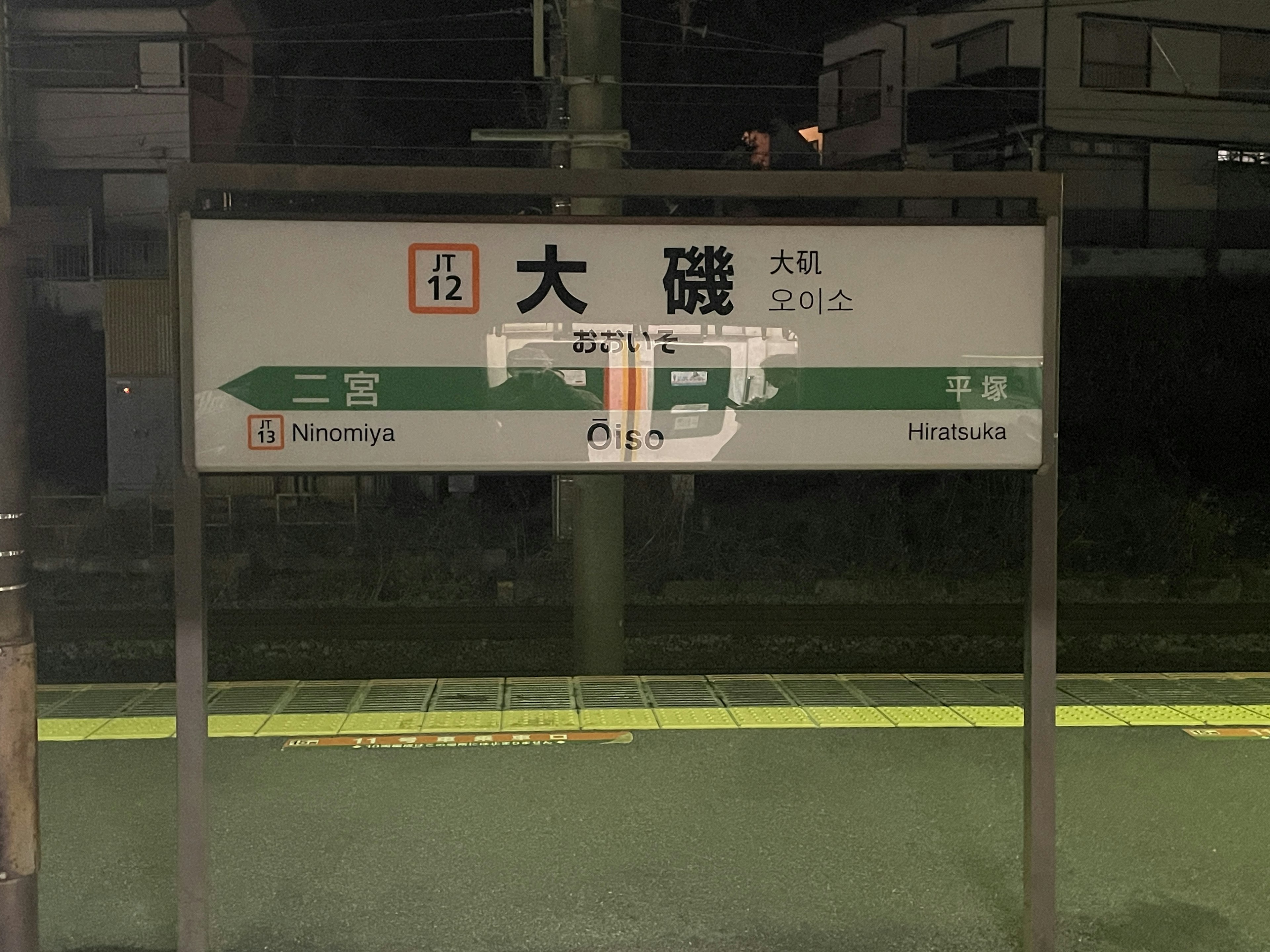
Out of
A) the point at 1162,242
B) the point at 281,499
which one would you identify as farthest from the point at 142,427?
the point at 1162,242

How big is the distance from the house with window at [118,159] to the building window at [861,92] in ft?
34.0

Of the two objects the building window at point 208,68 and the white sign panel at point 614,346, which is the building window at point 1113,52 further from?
the white sign panel at point 614,346

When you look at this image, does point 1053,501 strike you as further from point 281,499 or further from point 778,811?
point 281,499

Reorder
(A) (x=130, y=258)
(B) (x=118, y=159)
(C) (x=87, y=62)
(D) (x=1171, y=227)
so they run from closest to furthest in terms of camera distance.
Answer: (C) (x=87, y=62) → (B) (x=118, y=159) → (A) (x=130, y=258) → (D) (x=1171, y=227)

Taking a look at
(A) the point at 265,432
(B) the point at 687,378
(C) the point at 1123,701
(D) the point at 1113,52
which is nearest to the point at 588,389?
(B) the point at 687,378

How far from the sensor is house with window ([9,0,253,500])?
1569cm

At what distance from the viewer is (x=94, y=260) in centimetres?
1888

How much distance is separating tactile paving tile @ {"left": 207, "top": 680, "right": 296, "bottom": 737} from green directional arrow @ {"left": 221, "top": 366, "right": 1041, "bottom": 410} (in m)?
2.42

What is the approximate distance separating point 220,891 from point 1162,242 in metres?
19.8

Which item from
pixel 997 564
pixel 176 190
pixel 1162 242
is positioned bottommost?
pixel 997 564

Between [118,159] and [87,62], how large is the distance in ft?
4.69

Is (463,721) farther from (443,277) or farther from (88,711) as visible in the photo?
(443,277)

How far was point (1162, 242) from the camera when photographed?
19938 mm

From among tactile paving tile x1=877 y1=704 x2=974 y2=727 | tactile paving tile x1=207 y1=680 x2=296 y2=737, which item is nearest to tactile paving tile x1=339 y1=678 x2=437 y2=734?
tactile paving tile x1=207 y1=680 x2=296 y2=737
